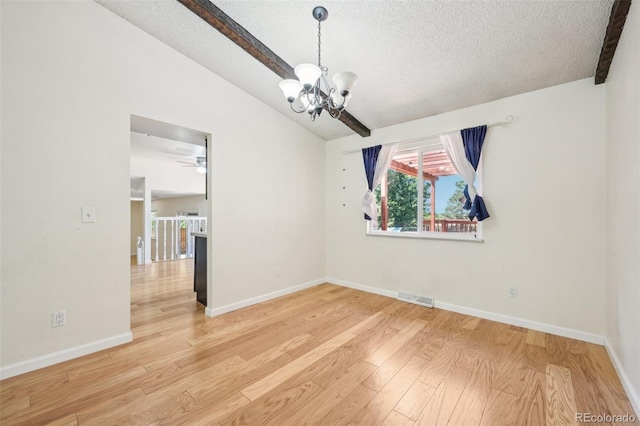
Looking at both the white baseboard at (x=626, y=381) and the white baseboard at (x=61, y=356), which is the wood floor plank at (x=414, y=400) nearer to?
the white baseboard at (x=626, y=381)

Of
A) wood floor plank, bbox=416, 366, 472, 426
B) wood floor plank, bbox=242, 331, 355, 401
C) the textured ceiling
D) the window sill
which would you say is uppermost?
the textured ceiling

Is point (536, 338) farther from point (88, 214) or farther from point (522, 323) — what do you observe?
point (88, 214)

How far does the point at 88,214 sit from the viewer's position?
2.30 meters

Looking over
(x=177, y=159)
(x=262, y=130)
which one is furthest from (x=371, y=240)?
(x=177, y=159)

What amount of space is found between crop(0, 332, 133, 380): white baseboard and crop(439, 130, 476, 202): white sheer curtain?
380 cm

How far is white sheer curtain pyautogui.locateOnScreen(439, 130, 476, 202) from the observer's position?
3004mm

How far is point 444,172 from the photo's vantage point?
3.43 meters

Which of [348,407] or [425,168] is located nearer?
[348,407]

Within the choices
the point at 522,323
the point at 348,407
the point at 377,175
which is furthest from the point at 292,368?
the point at 377,175

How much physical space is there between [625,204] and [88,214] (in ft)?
13.5

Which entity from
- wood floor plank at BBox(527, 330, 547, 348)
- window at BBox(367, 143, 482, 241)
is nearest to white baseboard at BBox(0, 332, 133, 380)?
window at BBox(367, 143, 482, 241)

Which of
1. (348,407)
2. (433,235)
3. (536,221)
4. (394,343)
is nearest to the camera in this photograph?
(348,407)

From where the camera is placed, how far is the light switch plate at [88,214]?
2.29 m

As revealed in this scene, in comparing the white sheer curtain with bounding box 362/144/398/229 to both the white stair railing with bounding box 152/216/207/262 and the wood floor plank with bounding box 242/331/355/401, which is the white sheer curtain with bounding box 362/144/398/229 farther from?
the white stair railing with bounding box 152/216/207/262
